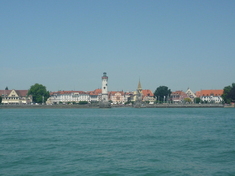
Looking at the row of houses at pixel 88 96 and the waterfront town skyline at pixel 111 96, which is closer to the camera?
the waterfront town skyline at pixel 111 96

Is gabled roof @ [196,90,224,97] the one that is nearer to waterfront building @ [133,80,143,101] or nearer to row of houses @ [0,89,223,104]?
row of houses @ [0,89,223,104]

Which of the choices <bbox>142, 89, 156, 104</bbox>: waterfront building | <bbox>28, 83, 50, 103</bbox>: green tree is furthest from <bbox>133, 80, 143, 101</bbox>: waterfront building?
<bbox>28, 83, 50, 103</bbox>: green tree

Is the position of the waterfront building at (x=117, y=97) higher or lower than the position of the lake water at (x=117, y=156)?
higher

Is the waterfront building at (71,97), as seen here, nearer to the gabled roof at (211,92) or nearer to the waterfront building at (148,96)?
the waterfront building at (148,96)

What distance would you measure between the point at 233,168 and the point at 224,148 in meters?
5.42

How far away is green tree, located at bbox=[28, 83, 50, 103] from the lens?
13088 centimetres

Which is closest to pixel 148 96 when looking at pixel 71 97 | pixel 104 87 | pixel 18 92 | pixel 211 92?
pixel 211 92

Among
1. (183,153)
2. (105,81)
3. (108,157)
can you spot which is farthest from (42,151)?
(105,81)

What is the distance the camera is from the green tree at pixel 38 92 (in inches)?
5153

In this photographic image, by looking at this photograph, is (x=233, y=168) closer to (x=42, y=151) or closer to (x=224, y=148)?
(x=224, y=148)

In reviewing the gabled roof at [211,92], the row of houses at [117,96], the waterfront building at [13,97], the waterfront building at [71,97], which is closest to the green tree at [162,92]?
the row of houses at [117,96]

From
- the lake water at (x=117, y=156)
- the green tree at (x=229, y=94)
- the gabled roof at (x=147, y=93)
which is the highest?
the gabled roof at (x=147, y=93)

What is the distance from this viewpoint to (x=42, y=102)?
131 metres

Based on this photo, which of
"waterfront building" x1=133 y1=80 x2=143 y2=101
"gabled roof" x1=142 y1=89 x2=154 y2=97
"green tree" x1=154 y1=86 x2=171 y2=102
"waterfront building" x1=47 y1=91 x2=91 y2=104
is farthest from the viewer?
"gabled roof" x1=142 y1=89 x2=154 y2=97
